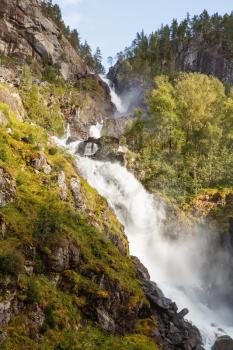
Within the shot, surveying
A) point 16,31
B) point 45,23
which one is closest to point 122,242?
point 16,31

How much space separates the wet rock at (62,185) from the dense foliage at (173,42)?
314ft

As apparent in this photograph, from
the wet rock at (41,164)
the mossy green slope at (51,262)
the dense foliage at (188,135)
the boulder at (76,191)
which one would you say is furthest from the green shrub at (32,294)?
the dense foliage at (188,135)

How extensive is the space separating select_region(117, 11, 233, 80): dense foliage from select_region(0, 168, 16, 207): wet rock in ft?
331

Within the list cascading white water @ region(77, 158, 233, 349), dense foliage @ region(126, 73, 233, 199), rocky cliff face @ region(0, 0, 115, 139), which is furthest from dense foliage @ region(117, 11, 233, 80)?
cascading white water @ region(77, 158, 233, 349)

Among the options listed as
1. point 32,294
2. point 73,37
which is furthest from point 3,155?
point 73,37

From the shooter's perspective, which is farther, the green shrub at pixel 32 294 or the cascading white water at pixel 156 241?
the cascading white water at pixel 156 241

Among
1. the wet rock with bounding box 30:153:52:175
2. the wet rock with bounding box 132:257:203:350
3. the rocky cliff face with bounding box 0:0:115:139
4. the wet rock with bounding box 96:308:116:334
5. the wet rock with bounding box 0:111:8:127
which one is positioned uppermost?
the rocky cliff face with bounding box 0:0:115:139

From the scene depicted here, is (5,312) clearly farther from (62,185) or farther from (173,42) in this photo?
(173,42)

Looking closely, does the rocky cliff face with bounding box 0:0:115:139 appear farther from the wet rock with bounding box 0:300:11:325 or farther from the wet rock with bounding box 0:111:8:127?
the wet rock with bounding box 0:300:11:325

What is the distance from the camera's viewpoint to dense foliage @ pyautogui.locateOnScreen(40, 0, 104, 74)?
128212mm

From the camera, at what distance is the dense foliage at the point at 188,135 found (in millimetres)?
58031

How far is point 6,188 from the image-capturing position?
85.1 ft

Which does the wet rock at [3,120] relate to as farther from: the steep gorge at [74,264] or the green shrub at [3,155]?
the green shrub at [3,155]

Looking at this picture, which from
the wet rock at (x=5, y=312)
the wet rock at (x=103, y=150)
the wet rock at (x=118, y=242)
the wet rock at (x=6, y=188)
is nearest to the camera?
the wet rock at (x=5, y=312)
